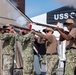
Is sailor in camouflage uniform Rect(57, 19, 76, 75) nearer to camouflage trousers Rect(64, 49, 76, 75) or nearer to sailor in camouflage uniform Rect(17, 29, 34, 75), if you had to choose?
camouflage trousers Rect(64, 49, 76, 75)

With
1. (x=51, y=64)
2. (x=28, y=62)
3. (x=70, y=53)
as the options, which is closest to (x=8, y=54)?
(x=28, y=62)

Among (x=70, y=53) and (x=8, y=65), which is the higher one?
(x=70, y=53)

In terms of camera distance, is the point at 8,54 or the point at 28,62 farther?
the point at 8,54

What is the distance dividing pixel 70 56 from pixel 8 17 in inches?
206

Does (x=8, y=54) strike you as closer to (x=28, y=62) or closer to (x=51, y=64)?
(x=28, y=62)

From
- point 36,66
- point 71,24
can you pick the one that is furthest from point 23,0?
point 71,24

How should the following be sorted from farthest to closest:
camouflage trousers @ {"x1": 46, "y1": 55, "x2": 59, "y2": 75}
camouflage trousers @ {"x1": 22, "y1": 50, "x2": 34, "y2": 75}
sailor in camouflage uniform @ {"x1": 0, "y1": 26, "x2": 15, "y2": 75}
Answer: sailor in camouflage uniform @ {"x1": 0, "y1": 26, "x2": 15, "y2": 75}
camouflage trousers @ {"x1": 22, "y1": 50, "x2": 34, "y2": 75}
camouflage trousers @ {"x1": 46, "y1": 55, "x2": 59, "y2": 75}

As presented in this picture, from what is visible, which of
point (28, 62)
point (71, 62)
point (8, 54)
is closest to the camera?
point (71, 62)

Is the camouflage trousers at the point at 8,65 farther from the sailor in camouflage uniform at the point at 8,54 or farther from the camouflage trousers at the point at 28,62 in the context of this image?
the camouflage trousers at the point at 28,62

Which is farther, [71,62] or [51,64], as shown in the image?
[51,64]

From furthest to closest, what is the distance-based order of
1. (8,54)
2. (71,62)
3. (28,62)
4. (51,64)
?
(8,54)
(28,62)
(51,64)
(71,62)

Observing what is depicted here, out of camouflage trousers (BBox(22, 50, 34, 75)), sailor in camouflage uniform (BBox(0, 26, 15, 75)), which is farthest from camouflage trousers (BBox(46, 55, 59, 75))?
sailor in camouflage uniform (BBox(0, 26, 15, 75))

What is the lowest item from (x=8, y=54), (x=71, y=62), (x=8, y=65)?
(x=8, y=65)

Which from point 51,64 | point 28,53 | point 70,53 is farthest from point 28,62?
point 70,53
